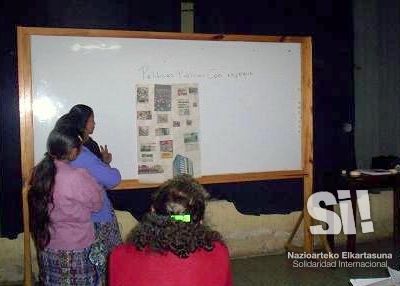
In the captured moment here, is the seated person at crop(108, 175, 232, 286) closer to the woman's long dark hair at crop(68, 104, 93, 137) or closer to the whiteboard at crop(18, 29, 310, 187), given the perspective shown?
the woman's long dark hair at crop(68, 104, 93, 137)

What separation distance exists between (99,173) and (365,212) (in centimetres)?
279

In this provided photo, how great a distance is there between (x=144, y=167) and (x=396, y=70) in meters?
2.56

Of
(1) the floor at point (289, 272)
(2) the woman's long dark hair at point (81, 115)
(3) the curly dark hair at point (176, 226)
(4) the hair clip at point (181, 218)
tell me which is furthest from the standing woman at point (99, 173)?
(1) the floor at point (289, 272)

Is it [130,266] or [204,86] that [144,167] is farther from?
[130,266]

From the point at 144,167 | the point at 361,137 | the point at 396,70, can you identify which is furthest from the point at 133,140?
the point at 396,70

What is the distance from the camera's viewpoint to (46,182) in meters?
1.86

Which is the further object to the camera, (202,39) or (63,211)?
(202,39)

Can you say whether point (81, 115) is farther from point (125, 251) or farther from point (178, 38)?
point (125, 251)

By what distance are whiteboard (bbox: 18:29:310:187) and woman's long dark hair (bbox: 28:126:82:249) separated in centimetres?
104

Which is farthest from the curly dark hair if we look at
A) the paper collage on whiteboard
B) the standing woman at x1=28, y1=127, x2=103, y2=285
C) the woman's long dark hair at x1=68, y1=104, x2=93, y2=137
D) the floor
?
the floor

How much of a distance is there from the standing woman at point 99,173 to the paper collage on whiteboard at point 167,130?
42 centimetres

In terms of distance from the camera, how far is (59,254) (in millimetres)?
1943

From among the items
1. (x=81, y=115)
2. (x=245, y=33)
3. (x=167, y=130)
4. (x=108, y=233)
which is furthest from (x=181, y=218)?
(x=245, y=33)

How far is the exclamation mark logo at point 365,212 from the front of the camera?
4.01m
